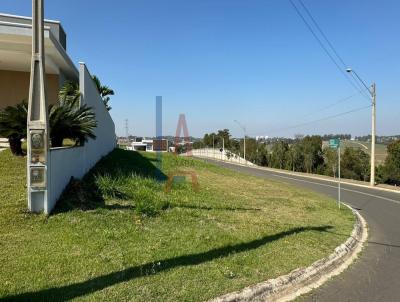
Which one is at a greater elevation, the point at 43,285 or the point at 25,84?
the point at 25,84

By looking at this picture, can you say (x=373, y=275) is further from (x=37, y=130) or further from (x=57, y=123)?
(x=57, y=123)

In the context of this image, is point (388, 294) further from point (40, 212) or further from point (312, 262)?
point (40, 212)

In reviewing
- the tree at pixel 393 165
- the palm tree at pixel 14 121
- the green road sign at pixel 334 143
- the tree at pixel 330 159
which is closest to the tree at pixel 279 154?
the tree at pixel 330 159

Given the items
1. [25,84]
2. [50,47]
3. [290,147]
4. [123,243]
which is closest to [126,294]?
[123,243]

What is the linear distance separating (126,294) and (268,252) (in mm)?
3336

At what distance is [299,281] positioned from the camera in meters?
6.29

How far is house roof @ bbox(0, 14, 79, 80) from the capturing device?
15.1m

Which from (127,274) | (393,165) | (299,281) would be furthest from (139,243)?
(393,165)

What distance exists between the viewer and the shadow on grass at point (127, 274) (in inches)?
181

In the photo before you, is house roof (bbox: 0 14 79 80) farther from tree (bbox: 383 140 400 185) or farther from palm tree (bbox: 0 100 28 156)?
tree (bbox: 383 140 400 185)

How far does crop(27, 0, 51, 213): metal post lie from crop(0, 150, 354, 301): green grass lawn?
0.48 metres

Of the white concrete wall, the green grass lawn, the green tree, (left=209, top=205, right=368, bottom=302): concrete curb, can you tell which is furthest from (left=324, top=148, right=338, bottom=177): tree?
(left=209, top=205, right=368, bottom=302): concrete curb

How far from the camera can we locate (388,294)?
5.97 metres

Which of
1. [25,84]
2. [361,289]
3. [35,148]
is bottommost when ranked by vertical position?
[361,289]
